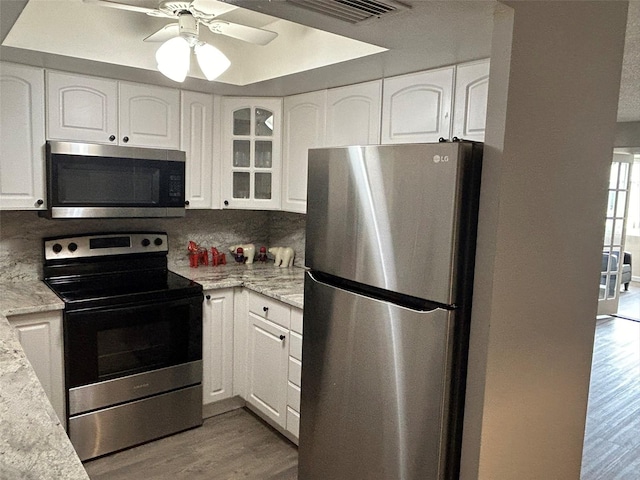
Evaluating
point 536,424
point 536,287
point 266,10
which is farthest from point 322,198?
point 536,424

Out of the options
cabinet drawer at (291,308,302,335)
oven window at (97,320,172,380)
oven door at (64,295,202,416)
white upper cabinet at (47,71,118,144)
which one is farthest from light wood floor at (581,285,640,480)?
white upper cabinet at (47,71,118,144)

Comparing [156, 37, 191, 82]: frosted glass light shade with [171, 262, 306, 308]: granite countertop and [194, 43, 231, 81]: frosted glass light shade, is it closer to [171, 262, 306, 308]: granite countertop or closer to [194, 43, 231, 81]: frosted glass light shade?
[194, 43, 231, 81]: frosted glass light shade

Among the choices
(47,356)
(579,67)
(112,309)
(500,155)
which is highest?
(579,67)

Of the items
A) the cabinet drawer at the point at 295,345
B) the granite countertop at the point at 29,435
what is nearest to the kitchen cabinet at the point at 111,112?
the cabinet drawer at the point at 295,345

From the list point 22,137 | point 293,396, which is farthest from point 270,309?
point 22,137

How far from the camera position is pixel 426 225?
5.27 ft

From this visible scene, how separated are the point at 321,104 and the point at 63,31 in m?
1.36

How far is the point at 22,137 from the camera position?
2502 millimetres

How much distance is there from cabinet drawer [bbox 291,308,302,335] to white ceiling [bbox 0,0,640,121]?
1231 millimetres

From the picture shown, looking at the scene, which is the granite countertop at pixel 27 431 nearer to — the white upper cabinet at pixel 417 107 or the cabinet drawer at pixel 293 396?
the cabinet drawer at pixel 293 396

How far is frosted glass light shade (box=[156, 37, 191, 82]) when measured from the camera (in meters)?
1.87

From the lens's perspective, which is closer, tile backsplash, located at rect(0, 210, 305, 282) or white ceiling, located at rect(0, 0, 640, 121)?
white ceiling, located at rect(0, 0, 640, 121)

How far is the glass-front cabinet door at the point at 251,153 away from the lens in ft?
10.4

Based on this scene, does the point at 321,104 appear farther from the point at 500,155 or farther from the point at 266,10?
the point at 500,155
